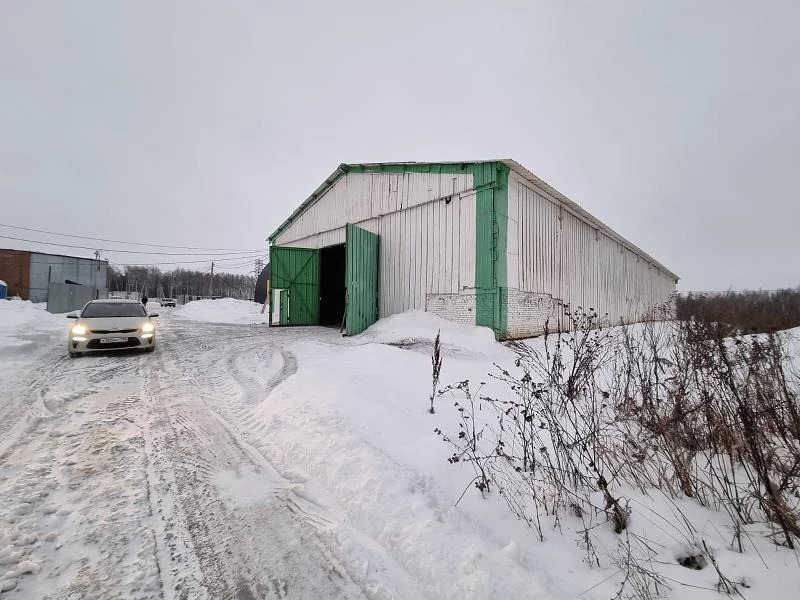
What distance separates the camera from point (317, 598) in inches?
67.1

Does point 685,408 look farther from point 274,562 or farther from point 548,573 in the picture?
point 274,562

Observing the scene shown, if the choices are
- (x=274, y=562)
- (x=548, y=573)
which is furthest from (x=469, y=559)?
(x=274, y=562)

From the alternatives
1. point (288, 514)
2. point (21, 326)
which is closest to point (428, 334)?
point (288, 514)

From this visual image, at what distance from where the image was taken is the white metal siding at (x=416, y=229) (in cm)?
1021

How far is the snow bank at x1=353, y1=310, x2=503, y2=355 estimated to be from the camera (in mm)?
8156

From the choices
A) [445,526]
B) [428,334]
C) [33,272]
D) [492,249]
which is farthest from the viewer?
[33,272]

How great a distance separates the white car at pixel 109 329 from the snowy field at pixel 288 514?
11.0 ft

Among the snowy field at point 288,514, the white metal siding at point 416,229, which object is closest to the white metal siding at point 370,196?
the white metal siding at point 416,229

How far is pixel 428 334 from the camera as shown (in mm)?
9039

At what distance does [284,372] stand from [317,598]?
499 cm

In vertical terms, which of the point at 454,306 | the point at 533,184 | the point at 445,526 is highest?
the point at 533,184

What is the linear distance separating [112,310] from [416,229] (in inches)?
361

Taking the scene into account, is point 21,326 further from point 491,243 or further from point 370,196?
point 491,243

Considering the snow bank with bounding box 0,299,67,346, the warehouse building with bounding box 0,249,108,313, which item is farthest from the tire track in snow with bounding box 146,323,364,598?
the warehouse building with bounding box 0,249,108,313
